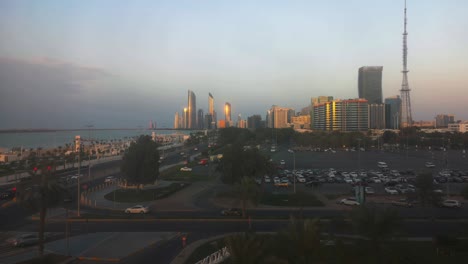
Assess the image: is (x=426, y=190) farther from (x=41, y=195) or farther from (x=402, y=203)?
(x=41, y=195)

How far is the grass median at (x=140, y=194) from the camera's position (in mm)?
25766

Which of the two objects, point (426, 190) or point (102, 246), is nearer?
point (102, 246)

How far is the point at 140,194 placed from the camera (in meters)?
27.5

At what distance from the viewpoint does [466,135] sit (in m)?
74.3

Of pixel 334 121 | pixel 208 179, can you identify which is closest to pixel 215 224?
pixel 208 179

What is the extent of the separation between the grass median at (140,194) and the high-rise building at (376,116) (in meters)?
118

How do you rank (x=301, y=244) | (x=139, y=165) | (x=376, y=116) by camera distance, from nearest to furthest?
1. (x=301, y=244)
2. (x=139, y=165)
3. (x=376, y=116)

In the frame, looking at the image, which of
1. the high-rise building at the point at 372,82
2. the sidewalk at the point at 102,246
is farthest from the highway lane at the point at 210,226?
the high-rise building at the point at 372,82

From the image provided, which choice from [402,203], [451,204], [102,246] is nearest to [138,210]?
[102,246]

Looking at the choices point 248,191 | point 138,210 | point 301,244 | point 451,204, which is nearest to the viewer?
point 301,244

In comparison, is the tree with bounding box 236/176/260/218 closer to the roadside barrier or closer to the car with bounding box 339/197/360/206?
the roadside barrier

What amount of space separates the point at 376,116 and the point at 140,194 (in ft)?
412

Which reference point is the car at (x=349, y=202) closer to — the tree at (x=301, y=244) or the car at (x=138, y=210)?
the car at (x=138, y=210)

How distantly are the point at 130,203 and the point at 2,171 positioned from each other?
2648 centimetres
